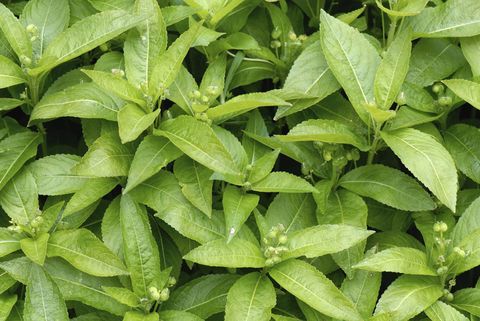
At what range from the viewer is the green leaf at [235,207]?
2441 millimetres

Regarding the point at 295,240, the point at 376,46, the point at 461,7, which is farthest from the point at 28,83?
the point at 461,7

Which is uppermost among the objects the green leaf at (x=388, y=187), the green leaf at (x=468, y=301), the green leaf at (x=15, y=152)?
the green leaf at (x=15, y=152)

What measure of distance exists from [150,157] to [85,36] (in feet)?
1.78

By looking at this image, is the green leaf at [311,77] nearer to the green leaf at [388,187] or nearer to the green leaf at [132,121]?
the green leaf at [388,187]

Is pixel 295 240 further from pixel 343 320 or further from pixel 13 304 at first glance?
pixel 13 304

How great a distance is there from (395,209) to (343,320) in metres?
0.64

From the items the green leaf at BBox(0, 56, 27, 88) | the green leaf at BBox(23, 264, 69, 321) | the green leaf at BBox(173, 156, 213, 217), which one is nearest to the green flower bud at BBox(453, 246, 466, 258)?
the green leaf at BBox(173, 156, 213, 217)

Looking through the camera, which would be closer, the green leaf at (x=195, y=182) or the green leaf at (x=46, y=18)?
the green leaf at (x=195, y=182)

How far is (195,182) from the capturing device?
258 cm

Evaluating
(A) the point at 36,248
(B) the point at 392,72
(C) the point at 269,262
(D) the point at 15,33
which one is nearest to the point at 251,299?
(C) the point at 269,262

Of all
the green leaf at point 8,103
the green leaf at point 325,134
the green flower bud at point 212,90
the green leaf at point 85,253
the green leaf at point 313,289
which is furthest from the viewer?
the green leaf at point 8,103

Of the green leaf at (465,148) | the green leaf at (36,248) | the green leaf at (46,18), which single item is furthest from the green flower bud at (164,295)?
the green leaf at (465,148)

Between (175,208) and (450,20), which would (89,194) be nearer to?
(175,208)

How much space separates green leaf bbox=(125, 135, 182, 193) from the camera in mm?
2463
